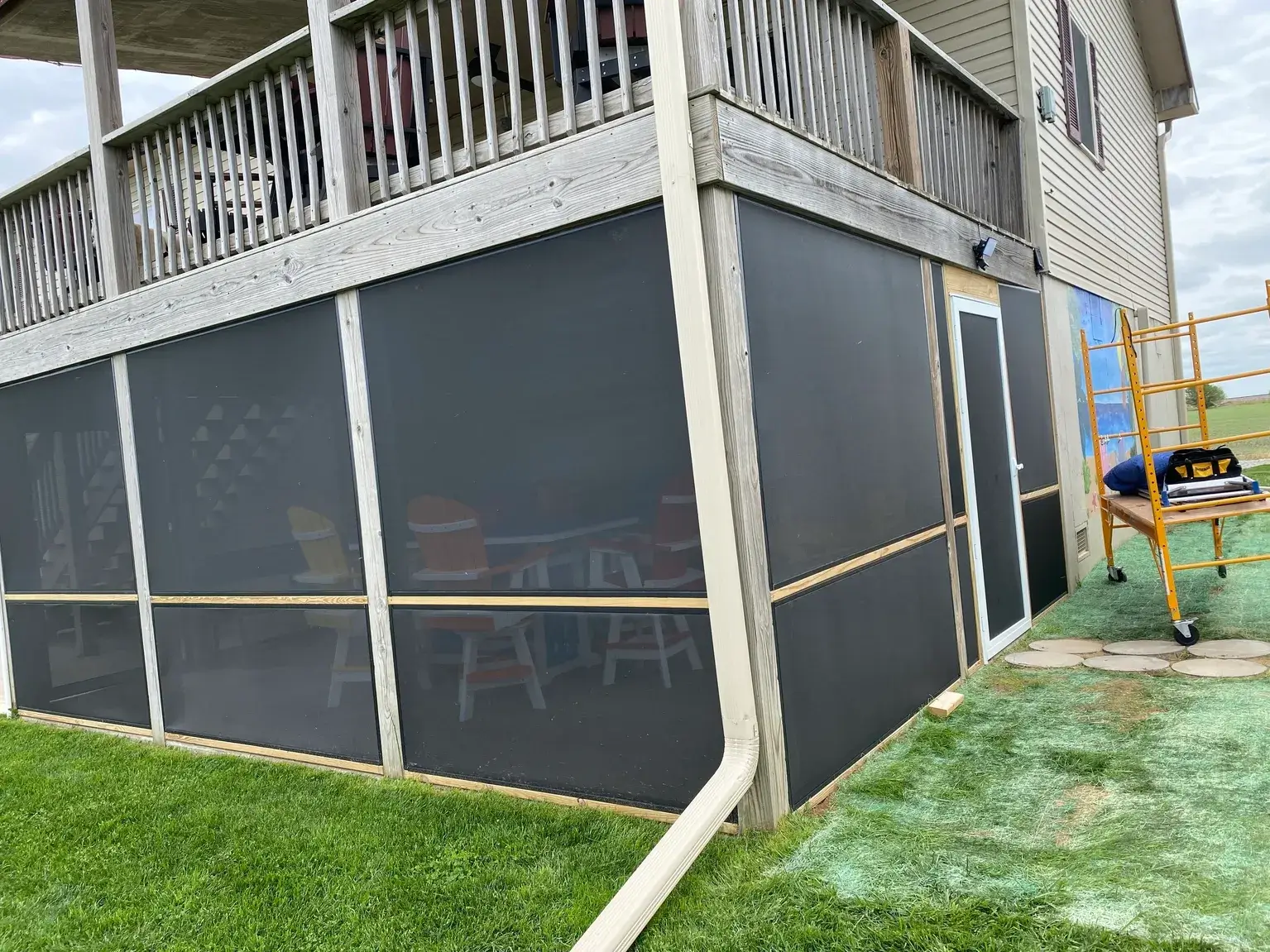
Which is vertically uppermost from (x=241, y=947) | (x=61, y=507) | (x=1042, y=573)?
(x=61, y=507)

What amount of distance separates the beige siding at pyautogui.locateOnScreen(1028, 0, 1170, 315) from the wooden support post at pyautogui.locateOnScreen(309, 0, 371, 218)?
4.71 meters

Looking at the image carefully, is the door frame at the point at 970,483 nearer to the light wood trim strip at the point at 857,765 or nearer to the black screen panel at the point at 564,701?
the light wood trim strip at the point at 857,765

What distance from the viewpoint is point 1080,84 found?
7.83 metres

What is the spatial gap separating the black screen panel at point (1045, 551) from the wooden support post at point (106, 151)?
5.41m

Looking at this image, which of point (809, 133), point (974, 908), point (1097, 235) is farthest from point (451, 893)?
point (1097, 235)

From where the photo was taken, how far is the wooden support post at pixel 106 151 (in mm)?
5031

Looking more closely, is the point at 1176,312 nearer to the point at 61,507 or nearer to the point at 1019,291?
the point at 1019,291

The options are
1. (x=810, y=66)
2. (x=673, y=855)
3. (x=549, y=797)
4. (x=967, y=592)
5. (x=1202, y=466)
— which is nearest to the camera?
(x=673, y=855)

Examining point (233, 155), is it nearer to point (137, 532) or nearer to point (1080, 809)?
point (137, 532)

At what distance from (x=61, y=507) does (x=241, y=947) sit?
12.6ft

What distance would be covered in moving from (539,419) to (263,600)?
1.90 m

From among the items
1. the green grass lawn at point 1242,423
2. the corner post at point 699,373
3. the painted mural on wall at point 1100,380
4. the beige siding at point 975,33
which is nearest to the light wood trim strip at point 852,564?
the corner post at point 699,373

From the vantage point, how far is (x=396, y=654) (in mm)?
3936

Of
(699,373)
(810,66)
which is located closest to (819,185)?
(810,66)
